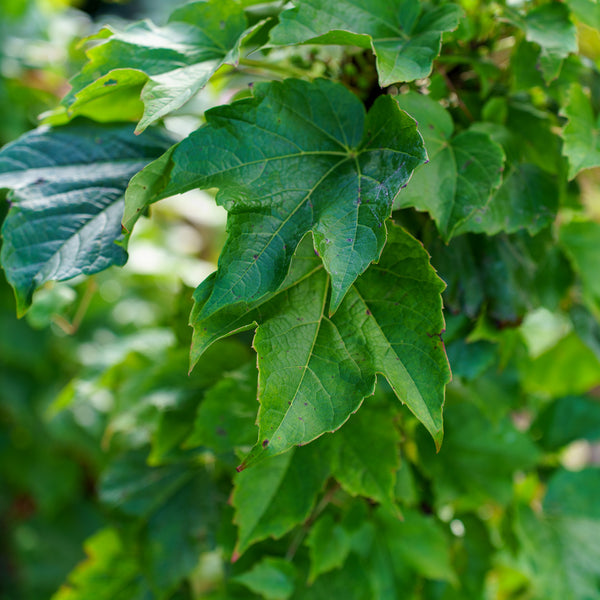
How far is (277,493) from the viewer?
540 millimetres

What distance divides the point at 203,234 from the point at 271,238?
1.85m

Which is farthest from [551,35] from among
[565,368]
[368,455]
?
[565,368]

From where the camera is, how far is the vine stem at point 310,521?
2.05ft

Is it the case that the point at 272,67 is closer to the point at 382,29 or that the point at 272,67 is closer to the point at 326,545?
the point at 382,29

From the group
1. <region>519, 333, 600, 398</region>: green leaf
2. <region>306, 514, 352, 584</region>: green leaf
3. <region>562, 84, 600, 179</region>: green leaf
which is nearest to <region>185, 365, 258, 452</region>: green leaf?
<region>306, 514, 352, 584</region>: green leaf

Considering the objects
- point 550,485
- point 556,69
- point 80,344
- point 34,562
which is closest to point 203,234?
point 80,344

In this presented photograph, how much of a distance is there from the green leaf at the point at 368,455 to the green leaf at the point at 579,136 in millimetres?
284

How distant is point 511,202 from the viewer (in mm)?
518

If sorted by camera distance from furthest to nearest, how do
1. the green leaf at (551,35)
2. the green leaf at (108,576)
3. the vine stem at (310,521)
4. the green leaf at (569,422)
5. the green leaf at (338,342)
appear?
1. the green leaf at (569,422)
2. the green leaf at (108,576)
3. the vine stem at (310,521)
4. the green leaf at (551,35)
5. the green leaf at (338,342)

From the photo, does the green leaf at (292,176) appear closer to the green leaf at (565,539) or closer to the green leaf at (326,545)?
the green leaf at (326,545)

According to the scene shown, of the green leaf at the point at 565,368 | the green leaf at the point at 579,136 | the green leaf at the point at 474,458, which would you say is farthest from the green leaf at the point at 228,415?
the green leaf at the point at 565,368

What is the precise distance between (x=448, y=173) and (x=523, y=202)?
10 cm

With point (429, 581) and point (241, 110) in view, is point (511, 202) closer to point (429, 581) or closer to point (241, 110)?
point (241, 110)

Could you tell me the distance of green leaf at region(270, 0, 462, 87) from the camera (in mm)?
419
